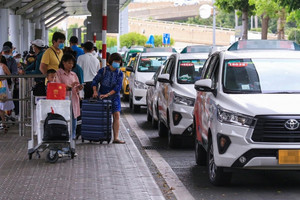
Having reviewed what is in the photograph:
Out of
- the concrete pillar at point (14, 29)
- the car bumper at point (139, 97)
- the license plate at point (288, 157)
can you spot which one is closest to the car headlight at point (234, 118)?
the license plate at point (288, 157)

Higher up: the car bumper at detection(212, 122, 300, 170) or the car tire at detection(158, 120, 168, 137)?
the car bumper at detection(212, 122, 300, 170)

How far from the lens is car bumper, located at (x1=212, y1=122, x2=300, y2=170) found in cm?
938

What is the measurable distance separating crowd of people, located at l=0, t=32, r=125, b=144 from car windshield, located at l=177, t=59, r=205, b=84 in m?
1.43

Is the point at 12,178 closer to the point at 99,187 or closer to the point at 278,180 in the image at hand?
the point at 99,187

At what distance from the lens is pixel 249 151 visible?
9.41m

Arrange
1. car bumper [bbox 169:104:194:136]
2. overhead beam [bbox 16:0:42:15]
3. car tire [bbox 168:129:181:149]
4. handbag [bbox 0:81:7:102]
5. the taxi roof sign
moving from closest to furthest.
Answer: the taxi roof sign
car bumper [bbox 169:104:194:136]
car tire [bbox 168:129:181:149]
handbag [bbox 0:81:7:102]
overhead beam [bbox 16:0:42:15]

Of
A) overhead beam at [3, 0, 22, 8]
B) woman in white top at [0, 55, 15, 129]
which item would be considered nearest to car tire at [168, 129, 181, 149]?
woman in white top at [0, 55, 15, 129]

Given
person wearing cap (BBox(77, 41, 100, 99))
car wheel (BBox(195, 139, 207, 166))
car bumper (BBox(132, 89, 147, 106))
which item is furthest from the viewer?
car bumper (BBox(132, 89, 147, 106))

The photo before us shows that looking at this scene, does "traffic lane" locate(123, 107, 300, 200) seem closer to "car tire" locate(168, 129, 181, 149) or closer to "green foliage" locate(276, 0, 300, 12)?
"car tire" locate(168, 129, 181, 149)

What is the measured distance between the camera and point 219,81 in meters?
10.6

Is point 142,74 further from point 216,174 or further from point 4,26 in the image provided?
point 216,174

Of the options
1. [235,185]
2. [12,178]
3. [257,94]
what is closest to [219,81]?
[257,94]

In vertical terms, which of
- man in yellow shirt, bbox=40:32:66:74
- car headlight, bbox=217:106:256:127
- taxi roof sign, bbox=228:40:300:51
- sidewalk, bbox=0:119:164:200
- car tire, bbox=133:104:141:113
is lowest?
car tire, bbox=133:104:141:113

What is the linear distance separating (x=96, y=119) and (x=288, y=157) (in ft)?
17.7
